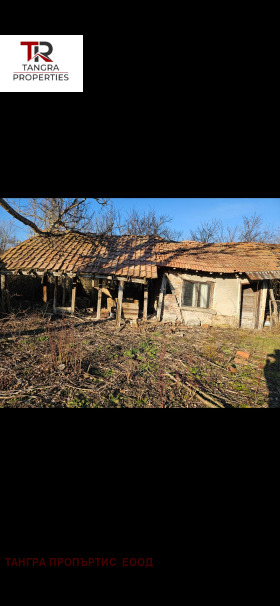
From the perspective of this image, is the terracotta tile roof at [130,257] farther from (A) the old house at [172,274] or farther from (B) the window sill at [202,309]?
(B) the window sill at [202,309]

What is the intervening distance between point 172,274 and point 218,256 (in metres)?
2.90

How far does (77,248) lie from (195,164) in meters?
10.7

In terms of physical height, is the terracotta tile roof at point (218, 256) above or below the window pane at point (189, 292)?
above

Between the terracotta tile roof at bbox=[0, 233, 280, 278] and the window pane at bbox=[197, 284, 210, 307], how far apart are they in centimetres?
100

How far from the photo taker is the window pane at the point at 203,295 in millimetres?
11234

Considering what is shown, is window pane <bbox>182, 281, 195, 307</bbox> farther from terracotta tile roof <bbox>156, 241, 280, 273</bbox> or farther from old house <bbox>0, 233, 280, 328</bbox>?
terracotta tile roof <bbox>156, 241, 280, 273</bbox>

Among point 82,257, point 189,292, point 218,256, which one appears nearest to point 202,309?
point 189,292

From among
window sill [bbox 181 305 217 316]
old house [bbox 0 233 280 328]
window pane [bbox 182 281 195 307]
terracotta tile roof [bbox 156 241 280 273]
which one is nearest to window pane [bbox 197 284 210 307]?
old house [bbox 0 233 280 328]

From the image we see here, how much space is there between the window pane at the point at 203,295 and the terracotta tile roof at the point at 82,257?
270 centimetres

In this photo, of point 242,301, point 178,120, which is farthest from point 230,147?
point 242,301

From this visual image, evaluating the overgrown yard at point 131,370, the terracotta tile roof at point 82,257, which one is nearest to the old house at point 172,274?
the terracotta tile roof at point 82,257

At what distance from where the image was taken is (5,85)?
4.94 ft

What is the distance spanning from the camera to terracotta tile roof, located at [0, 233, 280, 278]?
10241 millimetres

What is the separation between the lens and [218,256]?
1202 centimetres
